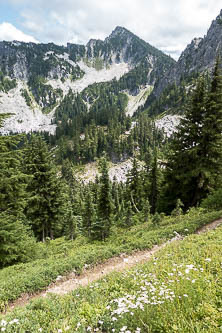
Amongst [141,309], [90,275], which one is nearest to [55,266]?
[90,275]

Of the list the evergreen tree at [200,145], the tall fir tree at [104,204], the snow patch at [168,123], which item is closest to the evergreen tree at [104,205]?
the tall fir tree at [104,204]

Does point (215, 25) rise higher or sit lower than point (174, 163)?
higher

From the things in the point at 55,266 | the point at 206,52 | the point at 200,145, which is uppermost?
the point at 206,52

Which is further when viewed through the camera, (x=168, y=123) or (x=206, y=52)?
(x=206, y=52)

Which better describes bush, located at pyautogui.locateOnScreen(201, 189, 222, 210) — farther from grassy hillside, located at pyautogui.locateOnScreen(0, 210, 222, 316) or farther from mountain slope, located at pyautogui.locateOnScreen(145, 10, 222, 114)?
mountain slope, located at pyautogui.locateOnScreen(145, 10, 222, 114)

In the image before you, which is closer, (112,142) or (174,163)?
(174,163)

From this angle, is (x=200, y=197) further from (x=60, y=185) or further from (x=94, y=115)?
(x=94, y=115)

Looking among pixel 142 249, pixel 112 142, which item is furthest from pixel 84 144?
pixel 142 249

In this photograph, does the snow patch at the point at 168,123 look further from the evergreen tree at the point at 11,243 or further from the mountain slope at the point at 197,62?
the evergreen tree at the point at 11,243

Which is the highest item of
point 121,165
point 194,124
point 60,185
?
point 194,124

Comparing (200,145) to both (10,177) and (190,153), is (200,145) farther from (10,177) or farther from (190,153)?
(10,177)

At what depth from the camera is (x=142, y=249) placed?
970cm

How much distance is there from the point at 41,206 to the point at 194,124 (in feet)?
64.4

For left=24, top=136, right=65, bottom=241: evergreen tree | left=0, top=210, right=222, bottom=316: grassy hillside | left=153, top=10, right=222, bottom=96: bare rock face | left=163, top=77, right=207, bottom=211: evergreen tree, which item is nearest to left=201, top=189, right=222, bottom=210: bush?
left=163, top=77, right=207, bottom=211: evergreen tree
